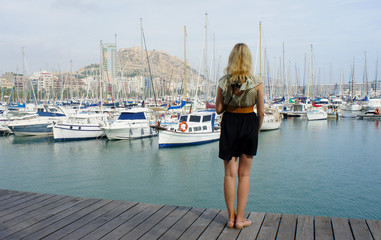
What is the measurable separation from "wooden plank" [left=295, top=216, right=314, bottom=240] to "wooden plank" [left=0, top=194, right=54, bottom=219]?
3.84 m

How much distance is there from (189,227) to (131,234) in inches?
27.6

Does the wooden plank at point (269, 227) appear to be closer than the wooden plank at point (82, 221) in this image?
Yes

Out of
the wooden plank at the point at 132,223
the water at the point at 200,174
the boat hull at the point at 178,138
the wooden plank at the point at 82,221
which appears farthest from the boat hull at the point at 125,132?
the wooden plank at the point at 132,223

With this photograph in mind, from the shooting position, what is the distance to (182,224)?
4027 millimetres

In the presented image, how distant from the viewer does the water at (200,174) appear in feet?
38.4

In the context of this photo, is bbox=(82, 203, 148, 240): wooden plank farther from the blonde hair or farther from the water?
the water

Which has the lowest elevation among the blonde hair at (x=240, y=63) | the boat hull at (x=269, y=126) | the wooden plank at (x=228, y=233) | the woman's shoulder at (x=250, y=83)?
the boat hull at (x=269, y=126)

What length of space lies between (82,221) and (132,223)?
0.70 m

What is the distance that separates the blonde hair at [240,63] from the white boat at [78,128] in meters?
27.3

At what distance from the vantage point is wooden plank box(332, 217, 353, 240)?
11.6 ft

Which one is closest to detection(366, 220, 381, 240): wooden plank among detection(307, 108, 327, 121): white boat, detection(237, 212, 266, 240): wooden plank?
detection(237, 212, 266, 240): wooden plank

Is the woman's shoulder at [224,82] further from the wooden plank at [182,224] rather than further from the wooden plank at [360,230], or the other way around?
the wooden plank at [360,230]

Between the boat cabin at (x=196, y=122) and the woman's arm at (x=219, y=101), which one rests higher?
the woman's arm at (x=219, y=101)

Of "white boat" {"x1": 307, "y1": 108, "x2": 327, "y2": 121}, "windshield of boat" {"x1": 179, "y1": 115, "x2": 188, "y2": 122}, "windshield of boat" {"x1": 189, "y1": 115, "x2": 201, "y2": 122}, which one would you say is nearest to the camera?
"windshield of boat" {"x1": 179, "y1": 115, "x2": 188, "y2": 122}
